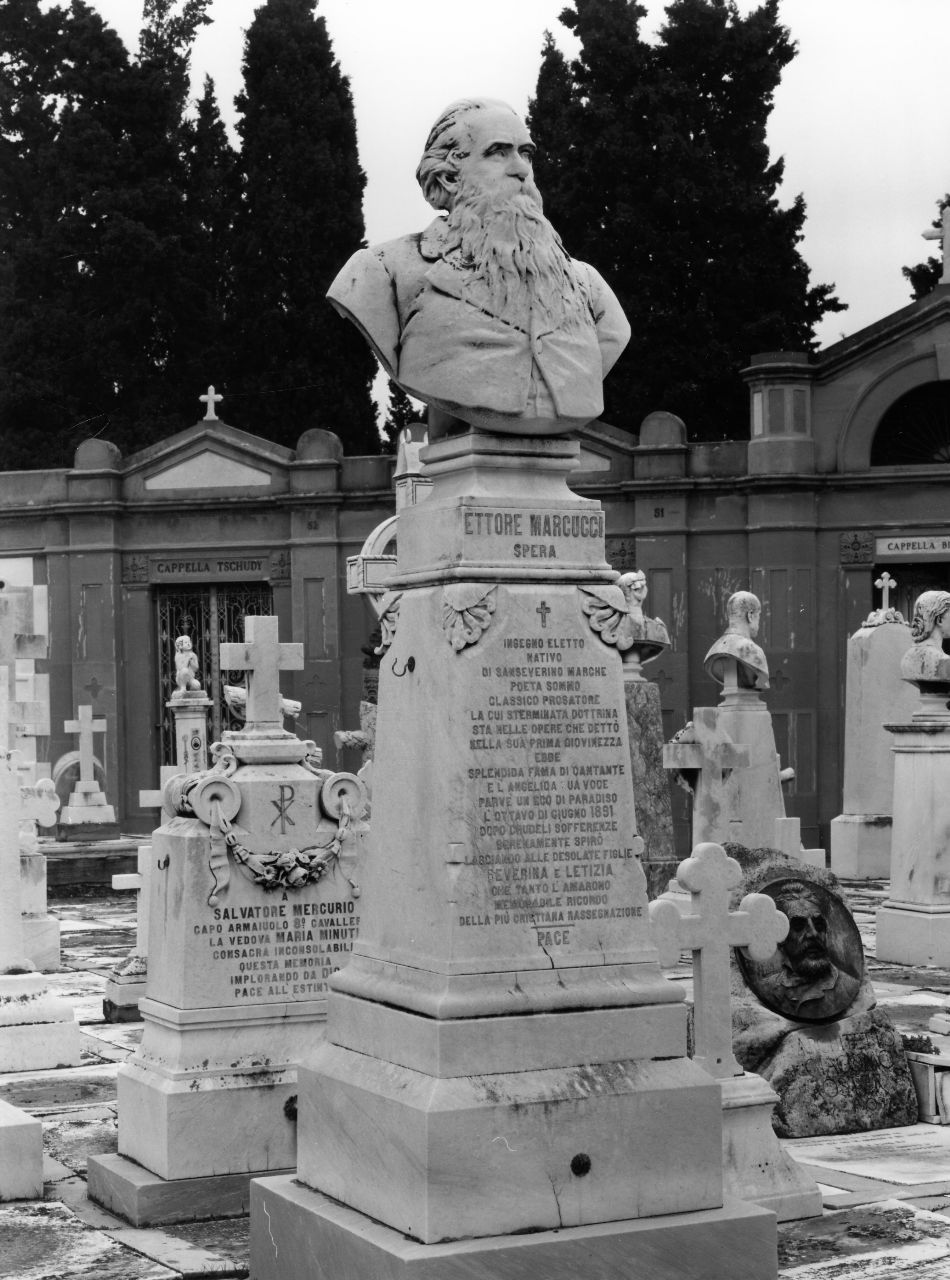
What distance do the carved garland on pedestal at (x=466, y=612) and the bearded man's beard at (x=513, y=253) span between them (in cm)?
76

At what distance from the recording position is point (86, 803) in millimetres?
19859

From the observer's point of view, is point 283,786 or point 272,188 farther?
point 272,188

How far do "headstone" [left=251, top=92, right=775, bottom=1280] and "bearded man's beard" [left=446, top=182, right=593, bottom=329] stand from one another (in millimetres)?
11

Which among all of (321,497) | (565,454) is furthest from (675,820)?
(565,454)

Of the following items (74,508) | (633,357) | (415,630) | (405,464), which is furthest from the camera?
(633,357)

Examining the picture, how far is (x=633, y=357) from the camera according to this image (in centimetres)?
2828

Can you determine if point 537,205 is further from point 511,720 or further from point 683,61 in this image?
point 683,61

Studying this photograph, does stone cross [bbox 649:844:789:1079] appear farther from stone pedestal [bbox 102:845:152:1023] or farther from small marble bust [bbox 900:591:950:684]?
small marble bust [bbox 900:591:950:684]

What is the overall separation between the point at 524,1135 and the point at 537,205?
2.49 m

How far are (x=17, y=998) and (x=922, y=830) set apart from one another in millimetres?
5835

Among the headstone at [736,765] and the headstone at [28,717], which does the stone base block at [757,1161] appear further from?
the headstone at [736,765]

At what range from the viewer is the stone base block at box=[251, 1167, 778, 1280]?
14.5ft

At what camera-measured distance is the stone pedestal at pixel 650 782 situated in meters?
12.3

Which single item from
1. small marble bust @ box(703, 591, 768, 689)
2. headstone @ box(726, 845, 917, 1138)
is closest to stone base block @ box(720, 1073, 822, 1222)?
headstone @ box(726, 845, 917, 1138)
